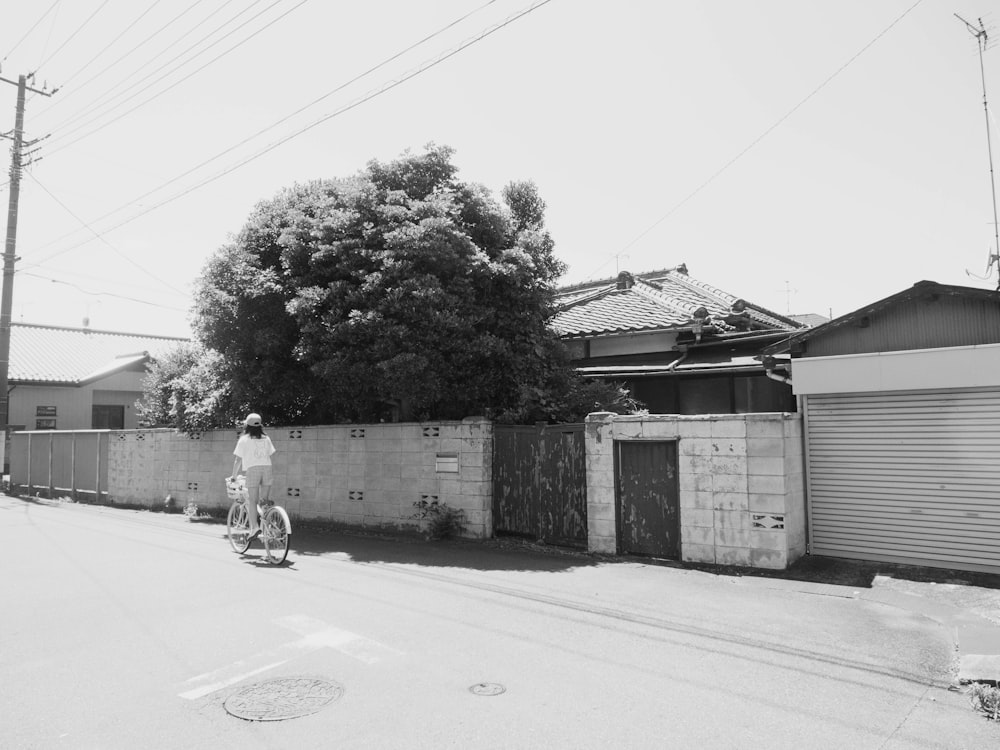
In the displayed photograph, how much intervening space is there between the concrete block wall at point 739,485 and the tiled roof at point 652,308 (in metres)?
4.86

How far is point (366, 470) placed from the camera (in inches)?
476

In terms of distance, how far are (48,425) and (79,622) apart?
90.6ft

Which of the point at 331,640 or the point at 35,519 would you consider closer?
the point at 331,640

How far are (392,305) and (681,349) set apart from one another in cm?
623

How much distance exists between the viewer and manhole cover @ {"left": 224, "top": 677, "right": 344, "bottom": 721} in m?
4.12

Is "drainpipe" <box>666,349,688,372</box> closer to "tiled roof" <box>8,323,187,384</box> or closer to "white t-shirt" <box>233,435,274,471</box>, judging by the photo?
"white t-shirt" <box>233,435,274,471</box>

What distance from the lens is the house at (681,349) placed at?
12.3 m

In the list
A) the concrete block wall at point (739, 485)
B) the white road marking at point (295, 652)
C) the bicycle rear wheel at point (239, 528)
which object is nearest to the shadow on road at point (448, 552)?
the bicycle rear wheel at point (239, 528)

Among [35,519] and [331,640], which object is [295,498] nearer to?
→ [35,519]

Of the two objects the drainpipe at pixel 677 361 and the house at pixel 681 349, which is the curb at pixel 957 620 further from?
the drainpipe at pixel 677 361

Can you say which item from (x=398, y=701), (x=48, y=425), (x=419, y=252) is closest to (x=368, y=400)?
(x=419, y=252)

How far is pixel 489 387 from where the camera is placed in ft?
38.1

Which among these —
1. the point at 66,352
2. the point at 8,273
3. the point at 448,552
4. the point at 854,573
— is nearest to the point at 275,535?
the point at 448,552

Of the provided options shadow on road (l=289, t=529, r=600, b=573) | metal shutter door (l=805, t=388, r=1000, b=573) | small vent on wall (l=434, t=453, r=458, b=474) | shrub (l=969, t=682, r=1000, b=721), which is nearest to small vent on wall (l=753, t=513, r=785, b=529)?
metal shutter door (l=805, t=388, r=1000, b=573)
